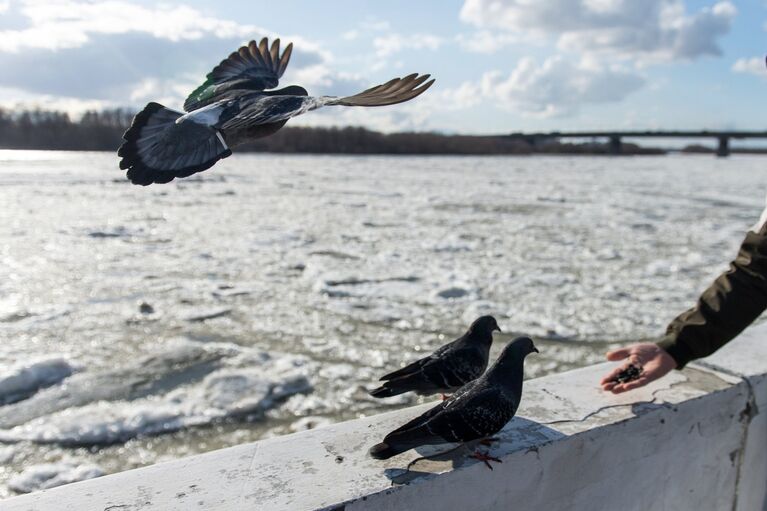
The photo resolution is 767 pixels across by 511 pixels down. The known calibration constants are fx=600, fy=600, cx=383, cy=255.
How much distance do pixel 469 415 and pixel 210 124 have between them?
1.15 m

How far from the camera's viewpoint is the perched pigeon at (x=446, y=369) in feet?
7.04

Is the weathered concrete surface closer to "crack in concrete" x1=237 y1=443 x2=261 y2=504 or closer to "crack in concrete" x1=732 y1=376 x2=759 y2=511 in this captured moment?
"crack in concrete" x1=732 y1=376 x2=759 y2=511

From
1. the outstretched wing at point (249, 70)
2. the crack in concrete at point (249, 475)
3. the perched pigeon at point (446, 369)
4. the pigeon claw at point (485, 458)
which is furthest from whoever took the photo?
the perched pigeon at point (446, 369)

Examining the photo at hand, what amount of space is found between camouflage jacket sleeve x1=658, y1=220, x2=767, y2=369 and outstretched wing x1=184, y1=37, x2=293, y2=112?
6.03ft

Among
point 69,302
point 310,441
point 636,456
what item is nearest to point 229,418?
point 310,441

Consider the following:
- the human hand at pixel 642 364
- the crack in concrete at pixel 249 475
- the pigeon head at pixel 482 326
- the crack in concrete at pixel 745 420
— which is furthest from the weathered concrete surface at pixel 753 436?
the crack in concrete at pixel 249 475

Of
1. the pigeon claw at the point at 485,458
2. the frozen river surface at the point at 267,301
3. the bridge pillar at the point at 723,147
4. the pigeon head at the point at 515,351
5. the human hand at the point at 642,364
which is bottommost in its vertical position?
the frozen river surface at the point at 267,301

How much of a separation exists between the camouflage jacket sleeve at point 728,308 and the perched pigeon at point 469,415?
0.83 m

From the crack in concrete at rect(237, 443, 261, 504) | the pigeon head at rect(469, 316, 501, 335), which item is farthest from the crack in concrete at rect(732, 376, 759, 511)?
the crack in concrete at rect(237, 443, 261, 504)

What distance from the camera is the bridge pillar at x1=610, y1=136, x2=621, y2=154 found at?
48075 mm

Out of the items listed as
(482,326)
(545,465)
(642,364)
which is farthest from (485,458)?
(642,364)

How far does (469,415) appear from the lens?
69.1 inches

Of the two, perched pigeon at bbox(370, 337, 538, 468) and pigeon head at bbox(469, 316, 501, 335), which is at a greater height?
pigeon head at bbox(469, 316, 501, 335)

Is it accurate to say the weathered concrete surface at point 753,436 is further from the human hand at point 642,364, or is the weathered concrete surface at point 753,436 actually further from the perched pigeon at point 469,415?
the perched pigeon at point 469,415
